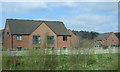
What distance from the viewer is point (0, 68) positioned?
9.35m

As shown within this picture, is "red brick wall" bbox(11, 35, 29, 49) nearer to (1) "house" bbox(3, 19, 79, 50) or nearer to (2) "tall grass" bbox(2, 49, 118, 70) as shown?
(1) "house" bbox(3, 19, 79, 50)

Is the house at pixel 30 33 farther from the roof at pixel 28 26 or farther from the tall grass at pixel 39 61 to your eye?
the tall grass at pixel 39 61

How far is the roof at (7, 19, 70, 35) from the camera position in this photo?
30.8 meters

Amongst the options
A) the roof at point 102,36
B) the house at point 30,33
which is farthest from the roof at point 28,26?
the roof at point 102,36

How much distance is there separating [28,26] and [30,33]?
7.91 ft

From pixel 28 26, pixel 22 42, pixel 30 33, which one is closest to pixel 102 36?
pixel 28 26

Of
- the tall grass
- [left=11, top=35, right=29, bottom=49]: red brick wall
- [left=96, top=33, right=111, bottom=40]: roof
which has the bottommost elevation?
the tall grass

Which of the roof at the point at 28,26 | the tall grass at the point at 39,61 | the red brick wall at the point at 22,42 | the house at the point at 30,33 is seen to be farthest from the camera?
the roof at the point at 28,26

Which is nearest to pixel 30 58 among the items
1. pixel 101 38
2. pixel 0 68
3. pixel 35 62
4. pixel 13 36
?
pixel 35 62

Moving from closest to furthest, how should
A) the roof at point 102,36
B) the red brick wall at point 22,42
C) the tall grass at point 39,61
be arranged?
the tall grass at point 39,61 < the red brick wall at point 22,42 < the roof at point 102,36

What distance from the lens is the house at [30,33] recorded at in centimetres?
2966

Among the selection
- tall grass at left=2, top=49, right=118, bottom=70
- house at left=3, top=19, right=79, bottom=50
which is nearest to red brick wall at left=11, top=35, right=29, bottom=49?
house at left=3, top=19, right=79, bottom=50

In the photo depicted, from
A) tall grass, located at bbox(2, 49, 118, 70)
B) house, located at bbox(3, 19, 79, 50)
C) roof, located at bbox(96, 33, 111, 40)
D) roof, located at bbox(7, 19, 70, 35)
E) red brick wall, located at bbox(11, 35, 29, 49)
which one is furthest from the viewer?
roof, located at bbox(96, 33, 111, 40)

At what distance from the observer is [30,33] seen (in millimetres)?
31094
